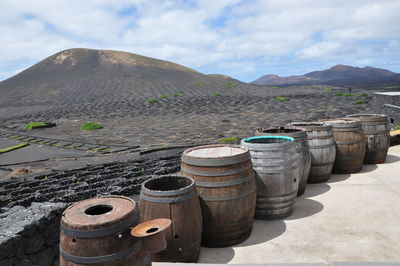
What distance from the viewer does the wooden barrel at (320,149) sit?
6.87 m

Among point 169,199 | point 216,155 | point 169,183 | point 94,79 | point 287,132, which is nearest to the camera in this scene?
point 169,199

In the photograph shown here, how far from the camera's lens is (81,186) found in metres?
7.27

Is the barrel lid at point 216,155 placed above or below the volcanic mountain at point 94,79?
below

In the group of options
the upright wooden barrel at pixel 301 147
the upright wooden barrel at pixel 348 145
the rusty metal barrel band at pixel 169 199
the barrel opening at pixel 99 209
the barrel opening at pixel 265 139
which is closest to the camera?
the barrel opening at pixel 99 209

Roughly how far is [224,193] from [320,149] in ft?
10.7

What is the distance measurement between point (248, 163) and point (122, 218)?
220 centimetres

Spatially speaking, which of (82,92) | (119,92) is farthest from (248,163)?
(82,92)

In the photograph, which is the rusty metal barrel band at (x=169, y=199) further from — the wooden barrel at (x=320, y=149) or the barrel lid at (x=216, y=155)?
the wooden barrel at (x=320, y=149)

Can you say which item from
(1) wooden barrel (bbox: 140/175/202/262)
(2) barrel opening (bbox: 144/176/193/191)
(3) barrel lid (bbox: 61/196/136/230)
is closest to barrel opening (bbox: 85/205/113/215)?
(3) barrel lid (bbox: 61/196/136/230)

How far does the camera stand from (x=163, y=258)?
4.18 meters

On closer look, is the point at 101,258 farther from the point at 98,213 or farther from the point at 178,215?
the point at 178,215

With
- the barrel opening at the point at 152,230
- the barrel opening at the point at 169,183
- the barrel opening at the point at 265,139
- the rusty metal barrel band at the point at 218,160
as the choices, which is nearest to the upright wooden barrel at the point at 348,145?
the barrel opening at the point at 265,139

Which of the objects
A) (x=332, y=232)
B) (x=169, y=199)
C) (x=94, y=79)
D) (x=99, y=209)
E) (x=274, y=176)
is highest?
(x=94, y=79)

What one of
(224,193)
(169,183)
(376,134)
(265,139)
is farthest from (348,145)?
(169,183)
